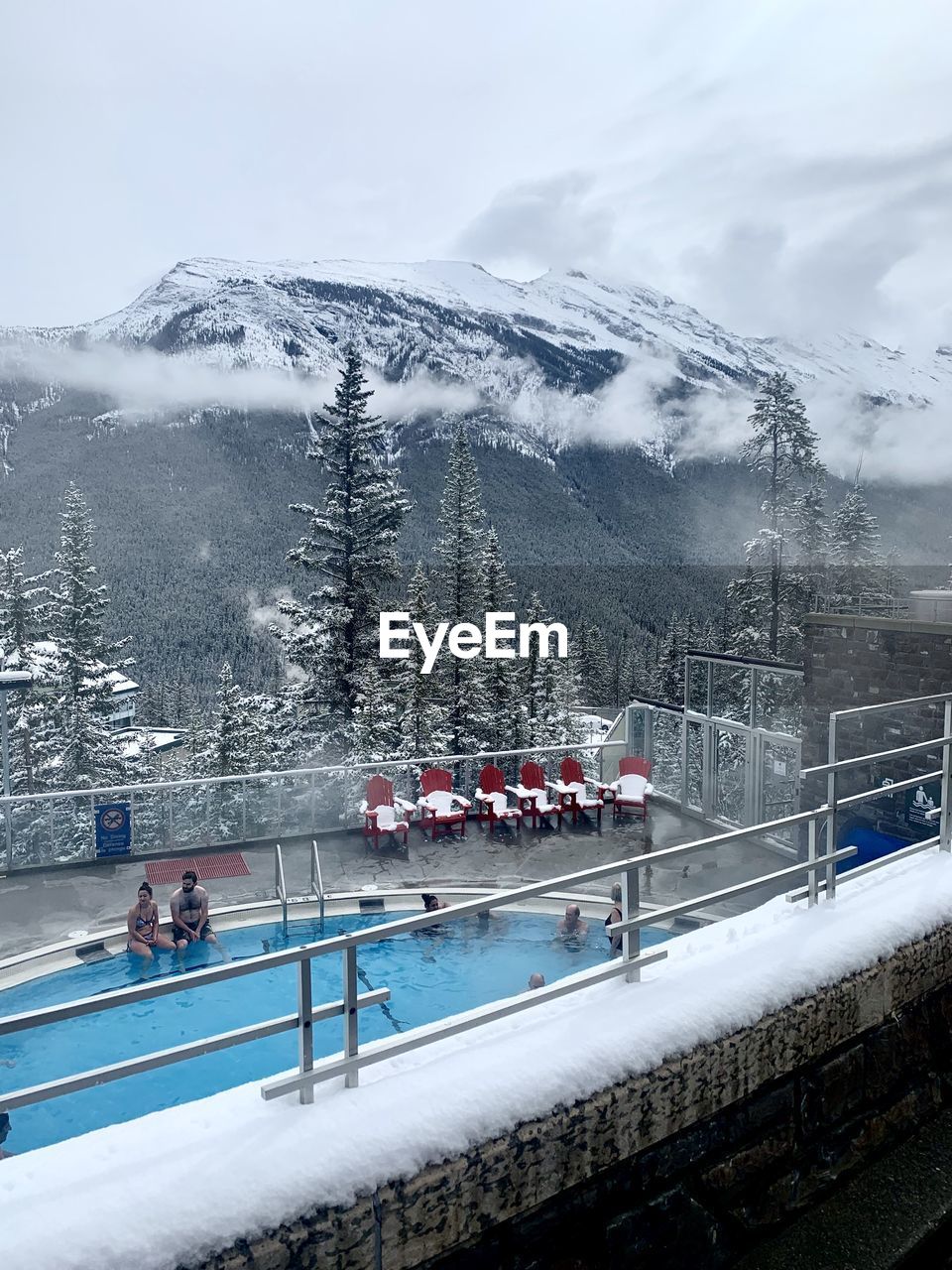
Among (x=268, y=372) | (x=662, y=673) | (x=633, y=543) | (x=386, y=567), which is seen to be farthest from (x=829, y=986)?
(x=268, y=372)

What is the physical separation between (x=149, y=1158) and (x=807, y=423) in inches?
1370

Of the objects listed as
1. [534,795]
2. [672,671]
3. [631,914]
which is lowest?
[672,671]

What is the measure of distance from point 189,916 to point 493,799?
15.7 feet

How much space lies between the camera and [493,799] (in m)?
13.0

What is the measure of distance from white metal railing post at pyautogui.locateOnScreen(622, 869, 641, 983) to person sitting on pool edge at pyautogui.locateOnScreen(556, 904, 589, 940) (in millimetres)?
6916

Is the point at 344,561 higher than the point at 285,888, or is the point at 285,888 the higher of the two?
the point at 344,561

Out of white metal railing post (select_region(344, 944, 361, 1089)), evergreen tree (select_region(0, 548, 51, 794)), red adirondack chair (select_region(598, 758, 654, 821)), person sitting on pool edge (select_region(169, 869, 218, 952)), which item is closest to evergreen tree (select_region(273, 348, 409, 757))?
evergreen tree (select_region(0, 548, 51, 794))

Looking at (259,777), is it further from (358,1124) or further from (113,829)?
(358,1124)

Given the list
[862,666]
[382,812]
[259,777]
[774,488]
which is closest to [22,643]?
[259,777]

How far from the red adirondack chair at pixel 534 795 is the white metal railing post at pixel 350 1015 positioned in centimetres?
1051

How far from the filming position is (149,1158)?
87.3 inches

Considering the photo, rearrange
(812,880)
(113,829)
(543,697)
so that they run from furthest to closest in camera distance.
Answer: (543,697)
(113,829)
(812,880)

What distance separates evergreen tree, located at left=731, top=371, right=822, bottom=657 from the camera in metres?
31.1

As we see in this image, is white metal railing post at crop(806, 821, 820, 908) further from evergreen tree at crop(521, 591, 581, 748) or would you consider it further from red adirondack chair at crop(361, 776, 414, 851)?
evergreen tree at crop(521, 591, 581, 748)
